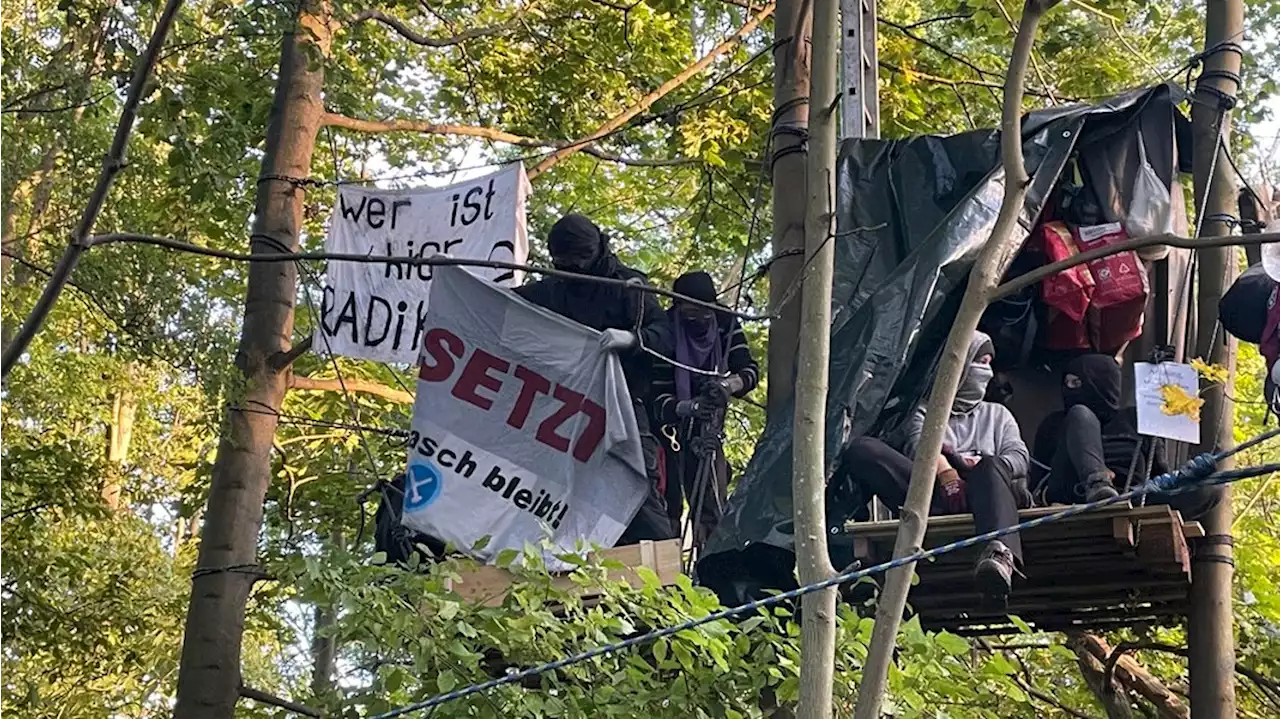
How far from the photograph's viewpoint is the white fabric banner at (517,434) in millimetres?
5723

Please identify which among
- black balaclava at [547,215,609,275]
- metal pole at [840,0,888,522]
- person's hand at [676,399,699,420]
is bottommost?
person's hand at [676,399,699,420]

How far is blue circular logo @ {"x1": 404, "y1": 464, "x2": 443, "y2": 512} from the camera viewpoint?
584 cm

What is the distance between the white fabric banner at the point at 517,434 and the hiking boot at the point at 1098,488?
5.45ft

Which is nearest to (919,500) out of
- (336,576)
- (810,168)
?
(810,168)

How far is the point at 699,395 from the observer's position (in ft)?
18.6

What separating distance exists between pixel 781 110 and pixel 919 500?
78.5 inches

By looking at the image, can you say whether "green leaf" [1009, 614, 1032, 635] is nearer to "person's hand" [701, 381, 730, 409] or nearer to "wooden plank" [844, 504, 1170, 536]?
"wooden plank" [844, 504, 1170, 536]

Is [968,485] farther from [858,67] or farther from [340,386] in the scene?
[340,386]

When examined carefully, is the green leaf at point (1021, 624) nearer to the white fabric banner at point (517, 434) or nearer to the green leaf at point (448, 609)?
the white fabric banner at point (517, 434)

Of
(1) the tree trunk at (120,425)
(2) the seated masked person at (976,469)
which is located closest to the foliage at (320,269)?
(2) the seated masked person at (976,469)

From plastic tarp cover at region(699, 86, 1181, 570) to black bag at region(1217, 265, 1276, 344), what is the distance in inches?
32.8

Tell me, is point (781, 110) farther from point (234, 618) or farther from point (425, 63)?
point (425, 63)

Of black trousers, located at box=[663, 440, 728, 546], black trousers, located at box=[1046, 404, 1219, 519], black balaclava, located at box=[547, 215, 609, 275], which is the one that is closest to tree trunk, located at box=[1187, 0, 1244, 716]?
black trousers, located at box=[1046, 404, 1219, 519]

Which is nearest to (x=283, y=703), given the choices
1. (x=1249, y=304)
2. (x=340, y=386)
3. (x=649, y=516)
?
(x=649, y=516)
